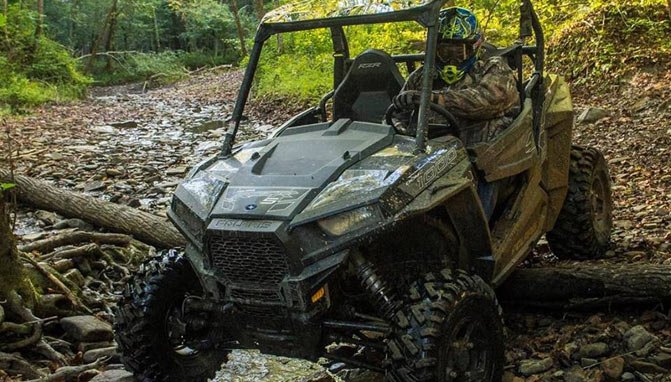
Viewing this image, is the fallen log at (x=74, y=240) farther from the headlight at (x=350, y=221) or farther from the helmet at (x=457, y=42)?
the headlight at (x=350, y=221)

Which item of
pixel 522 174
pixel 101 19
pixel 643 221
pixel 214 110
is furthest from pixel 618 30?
pixel 101 19

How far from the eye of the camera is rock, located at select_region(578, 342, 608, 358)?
432 centimetres

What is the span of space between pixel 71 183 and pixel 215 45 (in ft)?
141

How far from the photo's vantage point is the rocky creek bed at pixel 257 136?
435cm

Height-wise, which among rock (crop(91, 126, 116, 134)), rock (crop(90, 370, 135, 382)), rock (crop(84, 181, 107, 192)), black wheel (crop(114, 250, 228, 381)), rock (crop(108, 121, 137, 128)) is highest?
black wheel (crop(114, 250, 228, 381))

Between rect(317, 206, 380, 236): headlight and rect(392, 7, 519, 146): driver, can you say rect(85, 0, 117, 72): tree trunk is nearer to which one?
rect(392, 7, 519, 146): driver

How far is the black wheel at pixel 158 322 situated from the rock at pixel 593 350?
2100 millimetres

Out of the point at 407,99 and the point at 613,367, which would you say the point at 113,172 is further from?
the point at 613,367

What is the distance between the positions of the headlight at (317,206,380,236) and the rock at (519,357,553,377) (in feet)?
4.67

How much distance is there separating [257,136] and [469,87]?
→ 895 cm

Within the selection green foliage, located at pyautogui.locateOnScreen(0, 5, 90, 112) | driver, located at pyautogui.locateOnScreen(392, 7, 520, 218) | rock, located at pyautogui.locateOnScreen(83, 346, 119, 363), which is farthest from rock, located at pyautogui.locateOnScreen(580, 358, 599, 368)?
green foliage, located at pyautogui.locateOnScreen(0, 5, 90, 112)

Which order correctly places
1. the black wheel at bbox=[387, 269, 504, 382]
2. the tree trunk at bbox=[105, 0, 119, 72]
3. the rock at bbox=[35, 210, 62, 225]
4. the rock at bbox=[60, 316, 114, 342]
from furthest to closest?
the tree trunk at bbox=[105, 0, 119, 72]
the rock at bbox=[35, 210, 62, 225]
the rock at bbox=[60, 316, 114, 342]
the black wheel at bbox=[387, 269, 504, 382]

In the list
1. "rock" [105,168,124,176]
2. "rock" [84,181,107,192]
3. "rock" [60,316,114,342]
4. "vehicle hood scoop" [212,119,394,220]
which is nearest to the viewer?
"vehicle hood scoop" [212,119,394,220]

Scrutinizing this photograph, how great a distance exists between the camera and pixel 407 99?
4.25 metres
